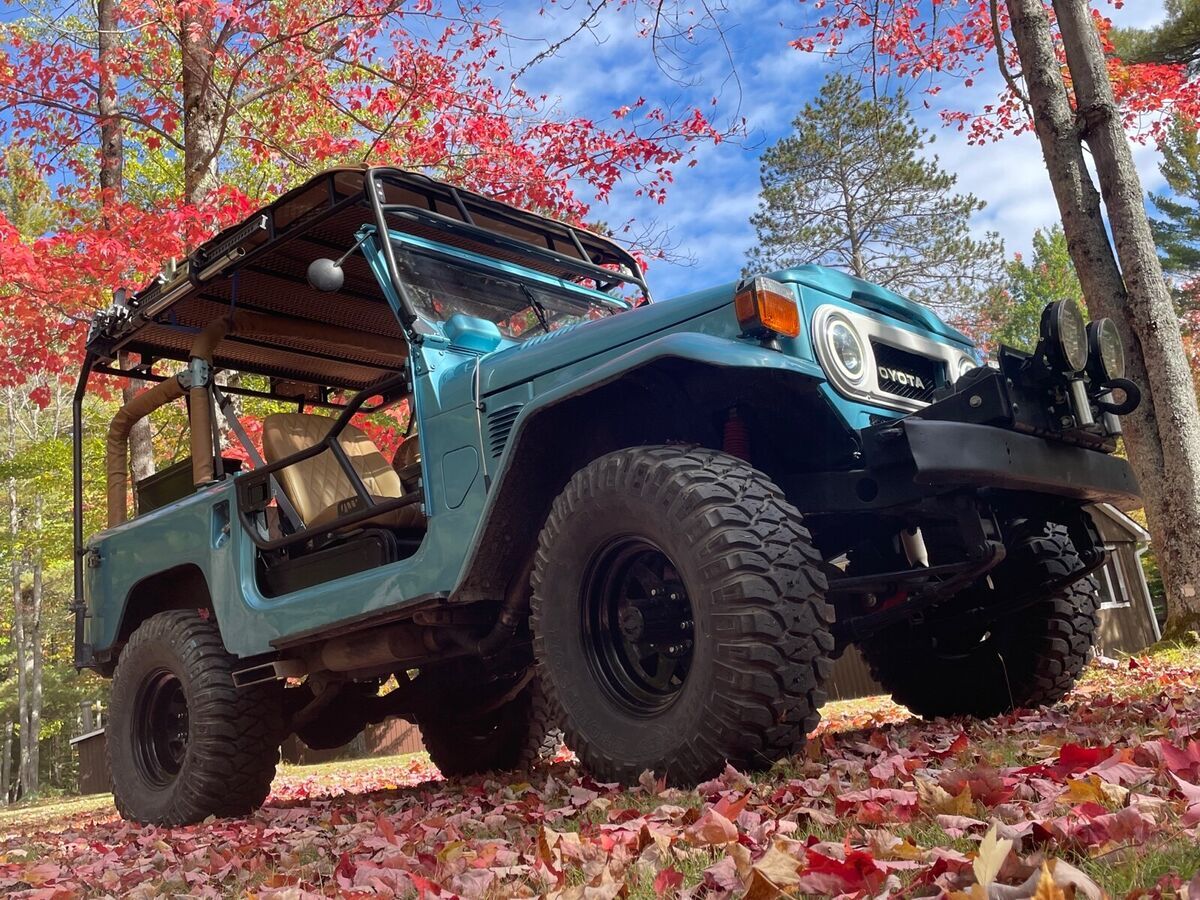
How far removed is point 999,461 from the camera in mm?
3428

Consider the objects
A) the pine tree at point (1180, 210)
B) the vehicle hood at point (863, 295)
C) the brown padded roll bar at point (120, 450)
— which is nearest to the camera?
the vehicle hood at point (863, 295)

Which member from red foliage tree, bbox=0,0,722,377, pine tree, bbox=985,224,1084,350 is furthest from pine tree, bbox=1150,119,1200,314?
red foliage tree, bbox=0,0,722,377

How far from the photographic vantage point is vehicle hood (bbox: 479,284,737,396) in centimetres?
366

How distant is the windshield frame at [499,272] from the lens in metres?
4.95

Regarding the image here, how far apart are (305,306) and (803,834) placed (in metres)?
4.70

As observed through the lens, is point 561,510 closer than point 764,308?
No

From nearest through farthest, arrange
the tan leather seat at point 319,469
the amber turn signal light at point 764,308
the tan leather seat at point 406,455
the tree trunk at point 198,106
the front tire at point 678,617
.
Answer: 1. the front tire at point 678,617
2. the amber turn signal light at point 764,308
3. the tan leather seat at point 319,469
4. the tan leather seat at point 406,455
5. the tree trunk at point 198,106

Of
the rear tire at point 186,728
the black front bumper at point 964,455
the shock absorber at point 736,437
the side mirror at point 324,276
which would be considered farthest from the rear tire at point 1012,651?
the rear tire at point 186,728

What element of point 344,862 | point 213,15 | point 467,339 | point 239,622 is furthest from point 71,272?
point 344,862

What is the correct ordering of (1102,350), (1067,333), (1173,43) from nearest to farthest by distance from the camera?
(1067,333) → (1102,350) → (1173,43)

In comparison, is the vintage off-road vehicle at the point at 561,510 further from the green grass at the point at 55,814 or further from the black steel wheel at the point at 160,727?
the green grass at the point at 55,814

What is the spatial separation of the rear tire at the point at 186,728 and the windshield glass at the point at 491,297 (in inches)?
82.6

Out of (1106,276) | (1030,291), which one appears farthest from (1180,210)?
(1106,276)

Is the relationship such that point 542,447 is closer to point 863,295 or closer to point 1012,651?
point 863,295
